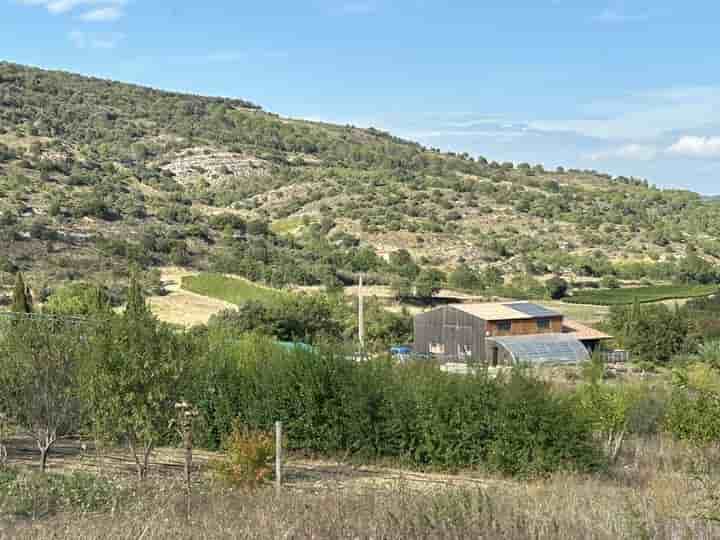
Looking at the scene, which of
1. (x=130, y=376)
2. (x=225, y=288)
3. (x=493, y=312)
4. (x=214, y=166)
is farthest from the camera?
(x=214, y=166)

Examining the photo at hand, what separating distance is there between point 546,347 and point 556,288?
19.8m

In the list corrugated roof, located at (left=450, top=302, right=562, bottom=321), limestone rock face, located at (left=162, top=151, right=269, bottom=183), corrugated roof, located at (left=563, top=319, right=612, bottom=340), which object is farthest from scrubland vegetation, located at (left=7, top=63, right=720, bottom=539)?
corrugated roof, located at (left=450, top=302, right=562, bottom=321)

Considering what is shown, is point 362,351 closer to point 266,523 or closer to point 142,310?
point 142,310

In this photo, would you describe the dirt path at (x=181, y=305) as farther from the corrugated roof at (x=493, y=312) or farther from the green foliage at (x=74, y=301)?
the corrugated roof at (x=493, y=312)

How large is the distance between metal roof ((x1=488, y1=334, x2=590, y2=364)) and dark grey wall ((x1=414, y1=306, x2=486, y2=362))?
0.79 metres

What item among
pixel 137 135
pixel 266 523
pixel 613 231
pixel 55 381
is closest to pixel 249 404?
pixel 55 381

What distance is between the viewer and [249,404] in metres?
21.7

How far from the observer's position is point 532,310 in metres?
45.8

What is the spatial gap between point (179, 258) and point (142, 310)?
39.9 meters

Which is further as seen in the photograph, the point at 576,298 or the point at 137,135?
the point at 137,135

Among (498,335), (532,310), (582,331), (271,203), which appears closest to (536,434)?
(498,335)

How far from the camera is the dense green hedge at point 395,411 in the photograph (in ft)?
62.8

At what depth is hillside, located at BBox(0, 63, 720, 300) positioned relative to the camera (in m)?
56.6

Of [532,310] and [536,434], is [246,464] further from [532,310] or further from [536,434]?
[532,310]
